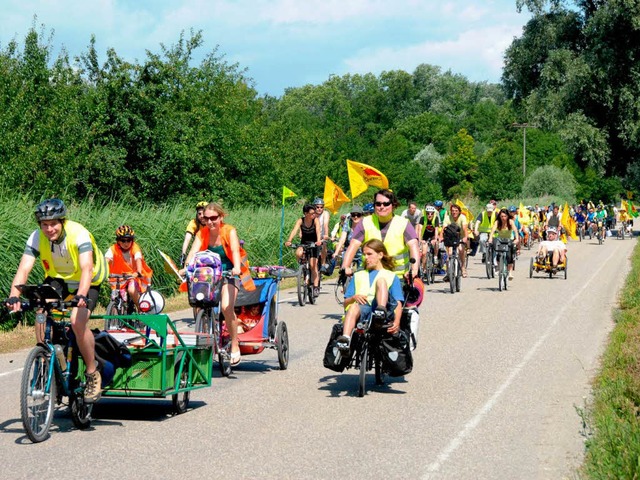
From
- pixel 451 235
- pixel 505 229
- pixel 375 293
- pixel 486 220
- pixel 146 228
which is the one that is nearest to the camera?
pixel 375 293

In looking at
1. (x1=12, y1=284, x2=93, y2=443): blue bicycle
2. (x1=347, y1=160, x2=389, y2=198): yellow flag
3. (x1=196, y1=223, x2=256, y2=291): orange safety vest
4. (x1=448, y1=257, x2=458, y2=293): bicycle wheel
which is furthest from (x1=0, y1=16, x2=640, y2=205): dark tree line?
(x1=12, y1=284, x2=93, y2=443): blue bicycle

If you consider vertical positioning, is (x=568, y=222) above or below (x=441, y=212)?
below

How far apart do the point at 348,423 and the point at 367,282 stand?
1.95m

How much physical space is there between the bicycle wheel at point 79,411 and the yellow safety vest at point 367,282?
2976 millimetres

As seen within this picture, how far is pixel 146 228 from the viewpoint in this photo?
2192 cm

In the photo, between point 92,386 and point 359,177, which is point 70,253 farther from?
point 359,177

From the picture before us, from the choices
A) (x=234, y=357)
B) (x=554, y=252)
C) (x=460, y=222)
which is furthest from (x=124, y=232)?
(x=554, y=252)

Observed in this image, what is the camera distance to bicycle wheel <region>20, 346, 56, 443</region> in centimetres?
722

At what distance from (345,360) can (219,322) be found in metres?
1.67

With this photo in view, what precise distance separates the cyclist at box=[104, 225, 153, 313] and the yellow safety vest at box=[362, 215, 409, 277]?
3.72 metres

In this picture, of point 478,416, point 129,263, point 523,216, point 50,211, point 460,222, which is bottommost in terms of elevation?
point 478,416

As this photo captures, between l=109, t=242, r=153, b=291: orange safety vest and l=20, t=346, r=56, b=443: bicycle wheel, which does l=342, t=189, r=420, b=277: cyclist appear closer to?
l=109, t=242, r=153, b=291: orange safety vest

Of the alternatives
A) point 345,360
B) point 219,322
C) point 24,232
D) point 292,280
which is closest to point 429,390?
point 345,360

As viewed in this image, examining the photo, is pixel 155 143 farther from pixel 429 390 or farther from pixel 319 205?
pixel 429 390
